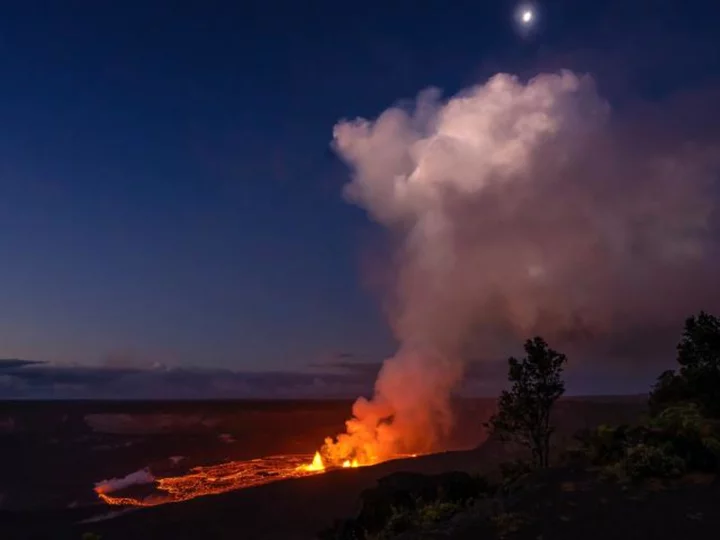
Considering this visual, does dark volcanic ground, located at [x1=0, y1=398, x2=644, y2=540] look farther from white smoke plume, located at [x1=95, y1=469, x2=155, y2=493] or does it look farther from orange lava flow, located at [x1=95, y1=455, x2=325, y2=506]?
orange lava flow, located at [x1=95, y1=455, x2=325, y2=506]

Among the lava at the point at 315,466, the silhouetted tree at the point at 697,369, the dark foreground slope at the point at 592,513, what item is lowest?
the lava at the point at 315,466

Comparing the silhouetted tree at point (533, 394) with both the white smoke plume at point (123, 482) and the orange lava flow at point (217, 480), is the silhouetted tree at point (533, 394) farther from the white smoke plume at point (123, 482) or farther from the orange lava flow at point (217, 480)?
the white smoke plume at point (123, 482)

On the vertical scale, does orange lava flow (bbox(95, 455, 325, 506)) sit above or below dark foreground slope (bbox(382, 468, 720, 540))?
below

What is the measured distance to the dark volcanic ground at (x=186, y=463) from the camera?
40.9m

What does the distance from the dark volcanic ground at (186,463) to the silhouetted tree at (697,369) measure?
3.28 metres

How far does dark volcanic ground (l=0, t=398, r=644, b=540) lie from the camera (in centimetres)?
4088

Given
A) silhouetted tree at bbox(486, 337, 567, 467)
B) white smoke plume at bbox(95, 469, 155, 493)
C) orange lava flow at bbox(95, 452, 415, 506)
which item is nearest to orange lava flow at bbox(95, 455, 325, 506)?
orange lava flow at bbox(95, 452, 415, 506)

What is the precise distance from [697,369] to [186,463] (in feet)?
240

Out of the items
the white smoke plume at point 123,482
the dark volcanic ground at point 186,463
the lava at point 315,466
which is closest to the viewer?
the dark volcanic ground at point 186,463

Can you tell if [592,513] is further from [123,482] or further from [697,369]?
[123,482]

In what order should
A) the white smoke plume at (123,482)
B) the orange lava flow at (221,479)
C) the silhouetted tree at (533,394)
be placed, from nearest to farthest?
1. the silhouetted tree at (533,394)
2. the orange lava flow at (221,479)
3. the white smoke plume at (123,482)

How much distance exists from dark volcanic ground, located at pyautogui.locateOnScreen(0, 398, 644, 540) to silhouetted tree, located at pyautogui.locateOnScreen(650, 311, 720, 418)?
328 cm

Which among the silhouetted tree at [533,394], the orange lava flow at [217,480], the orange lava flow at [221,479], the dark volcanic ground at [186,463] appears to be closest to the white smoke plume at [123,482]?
the orange lava flow at [221,479]

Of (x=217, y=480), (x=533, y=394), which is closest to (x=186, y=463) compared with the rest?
(x=217, y=480)
